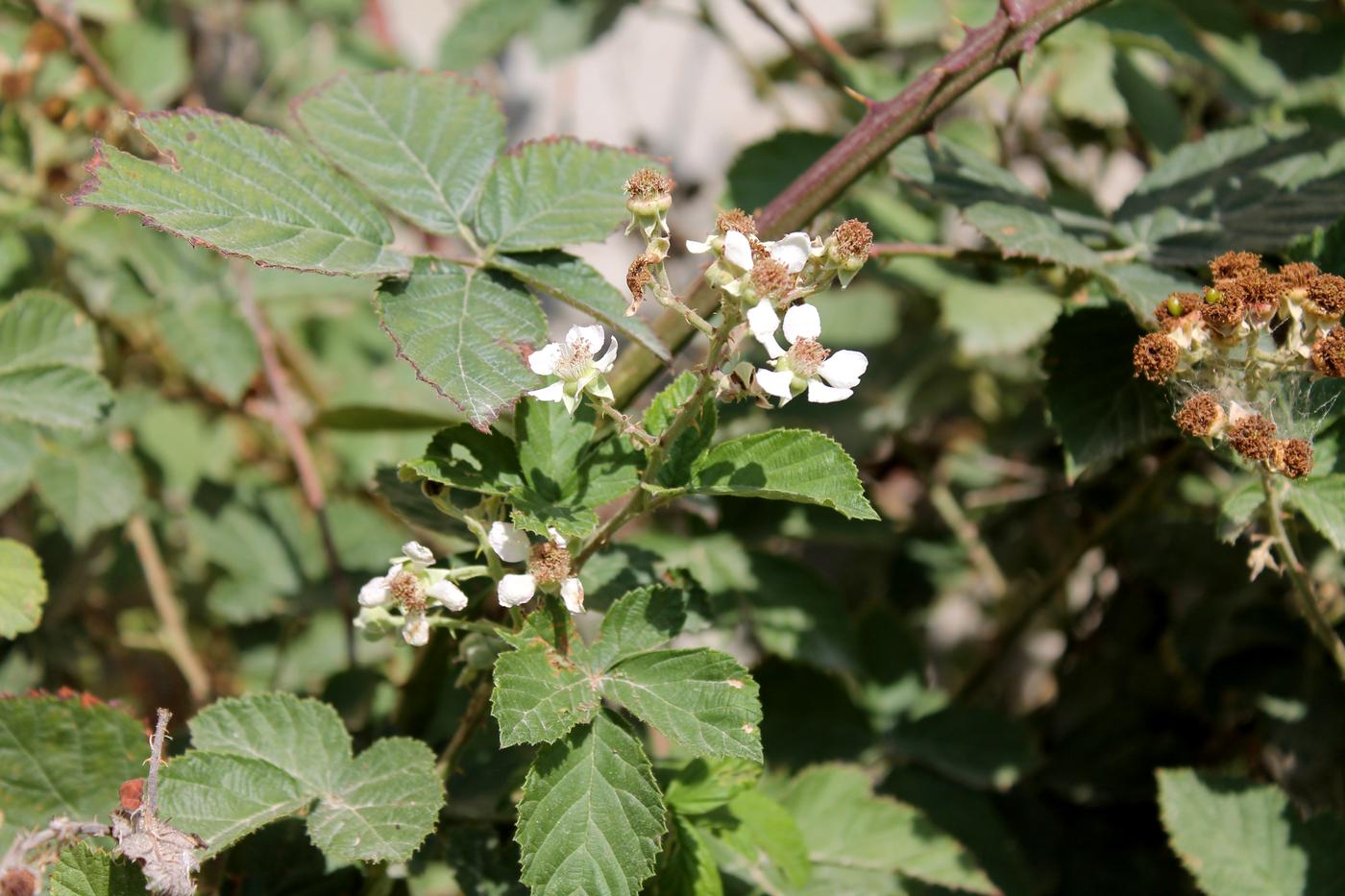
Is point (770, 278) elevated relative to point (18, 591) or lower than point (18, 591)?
elevated

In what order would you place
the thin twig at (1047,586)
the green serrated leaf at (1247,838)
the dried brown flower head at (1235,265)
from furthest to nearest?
the thin twig at (1047,586)
the green serrated leaf at (1247,838)
the dried brown flower head at (1235,265)

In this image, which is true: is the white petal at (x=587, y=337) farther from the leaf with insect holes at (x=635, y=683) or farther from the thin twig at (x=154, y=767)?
the thin twig at (x=154, y=767)

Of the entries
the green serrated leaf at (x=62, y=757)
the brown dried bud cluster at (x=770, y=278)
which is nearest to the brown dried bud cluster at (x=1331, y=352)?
the brown dried bud cluster at (x=770, y=278)

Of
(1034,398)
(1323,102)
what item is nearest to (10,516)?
(1034,398)

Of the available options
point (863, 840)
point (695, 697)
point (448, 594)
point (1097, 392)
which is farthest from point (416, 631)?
point (1097, 392)

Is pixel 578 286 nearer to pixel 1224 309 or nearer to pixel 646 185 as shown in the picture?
pixel 646 185

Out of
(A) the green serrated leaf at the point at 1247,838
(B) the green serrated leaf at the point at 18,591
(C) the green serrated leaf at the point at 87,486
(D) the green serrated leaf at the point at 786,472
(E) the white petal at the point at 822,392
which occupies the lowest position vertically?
(A) the green serrated leaf at the point at 1247,838
